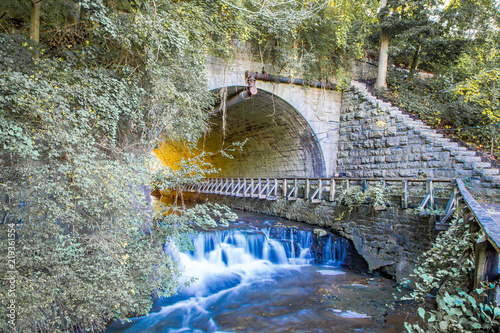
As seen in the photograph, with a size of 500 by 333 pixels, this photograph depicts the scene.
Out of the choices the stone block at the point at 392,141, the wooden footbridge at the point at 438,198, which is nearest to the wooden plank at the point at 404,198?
the wooden footbridge at the point at 438,198

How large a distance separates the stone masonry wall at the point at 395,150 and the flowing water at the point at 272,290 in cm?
377

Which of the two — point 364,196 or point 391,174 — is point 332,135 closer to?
point 391,174

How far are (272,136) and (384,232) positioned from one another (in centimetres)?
852

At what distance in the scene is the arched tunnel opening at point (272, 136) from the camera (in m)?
12.9

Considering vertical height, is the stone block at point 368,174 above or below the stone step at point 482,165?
below

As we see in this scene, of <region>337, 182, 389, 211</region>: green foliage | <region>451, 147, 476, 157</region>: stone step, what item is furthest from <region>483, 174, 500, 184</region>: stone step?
<region>337, 182, 389, 211</region>: green foliage

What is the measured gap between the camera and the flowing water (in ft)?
15.8

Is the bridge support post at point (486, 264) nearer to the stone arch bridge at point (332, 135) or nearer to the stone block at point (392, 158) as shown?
the stone arch bridge at point (332, 135)

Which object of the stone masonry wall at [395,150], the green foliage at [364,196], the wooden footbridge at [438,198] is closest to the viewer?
the wooden footbridge at [438,198]

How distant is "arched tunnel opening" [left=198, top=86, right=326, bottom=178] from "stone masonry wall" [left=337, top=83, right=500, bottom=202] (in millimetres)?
1505

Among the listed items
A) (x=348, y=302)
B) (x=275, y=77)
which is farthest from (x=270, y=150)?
(x=348, y=302)

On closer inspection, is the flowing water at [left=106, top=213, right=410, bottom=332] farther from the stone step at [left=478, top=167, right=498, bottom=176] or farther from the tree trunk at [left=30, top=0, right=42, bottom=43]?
the tree trunk at [left=30, top=0, right=42, bottom=43]

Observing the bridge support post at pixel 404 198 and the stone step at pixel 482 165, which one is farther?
the stone step at pixel 482 165

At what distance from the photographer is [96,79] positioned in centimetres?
469
